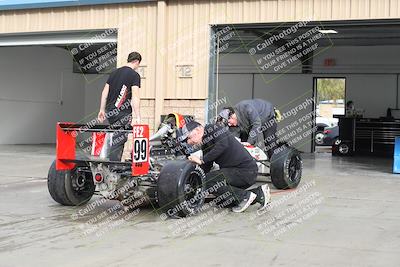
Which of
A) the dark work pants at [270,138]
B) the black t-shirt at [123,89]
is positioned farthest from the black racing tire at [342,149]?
the black t-shirt at [123,89]

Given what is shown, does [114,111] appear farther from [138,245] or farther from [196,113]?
[196,113]

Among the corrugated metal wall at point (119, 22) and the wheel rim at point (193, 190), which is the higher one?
the corrugated metal wall at point (119, 22)

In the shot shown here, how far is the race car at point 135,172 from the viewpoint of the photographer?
6.15 metres

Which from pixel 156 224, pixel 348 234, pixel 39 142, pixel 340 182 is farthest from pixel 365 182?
pixel 39 142

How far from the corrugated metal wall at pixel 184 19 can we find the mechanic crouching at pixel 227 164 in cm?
481

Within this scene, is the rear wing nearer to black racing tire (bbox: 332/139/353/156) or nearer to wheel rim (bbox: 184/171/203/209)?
wheel rim (bbox: 184/171/203/209)

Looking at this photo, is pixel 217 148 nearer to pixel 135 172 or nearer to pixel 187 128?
pixel 187 128

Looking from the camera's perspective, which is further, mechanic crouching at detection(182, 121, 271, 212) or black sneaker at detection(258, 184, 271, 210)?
black sneaker at detection(258, 184, 271, 210)

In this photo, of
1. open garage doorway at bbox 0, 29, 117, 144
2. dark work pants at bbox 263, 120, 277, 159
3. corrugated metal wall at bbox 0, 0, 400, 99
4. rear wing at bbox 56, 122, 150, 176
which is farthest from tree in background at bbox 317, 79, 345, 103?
rear wing at bbox 56, 122, 150, 176

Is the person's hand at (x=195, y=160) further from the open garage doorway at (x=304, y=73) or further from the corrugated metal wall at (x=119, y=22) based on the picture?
the open garage doorway at (x=304, y=73)

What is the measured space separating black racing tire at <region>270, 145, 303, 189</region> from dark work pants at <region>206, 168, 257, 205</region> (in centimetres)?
174

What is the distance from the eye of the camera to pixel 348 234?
5.72 meters

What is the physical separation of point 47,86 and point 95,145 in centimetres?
1613

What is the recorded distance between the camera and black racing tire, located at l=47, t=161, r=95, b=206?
6926mm
